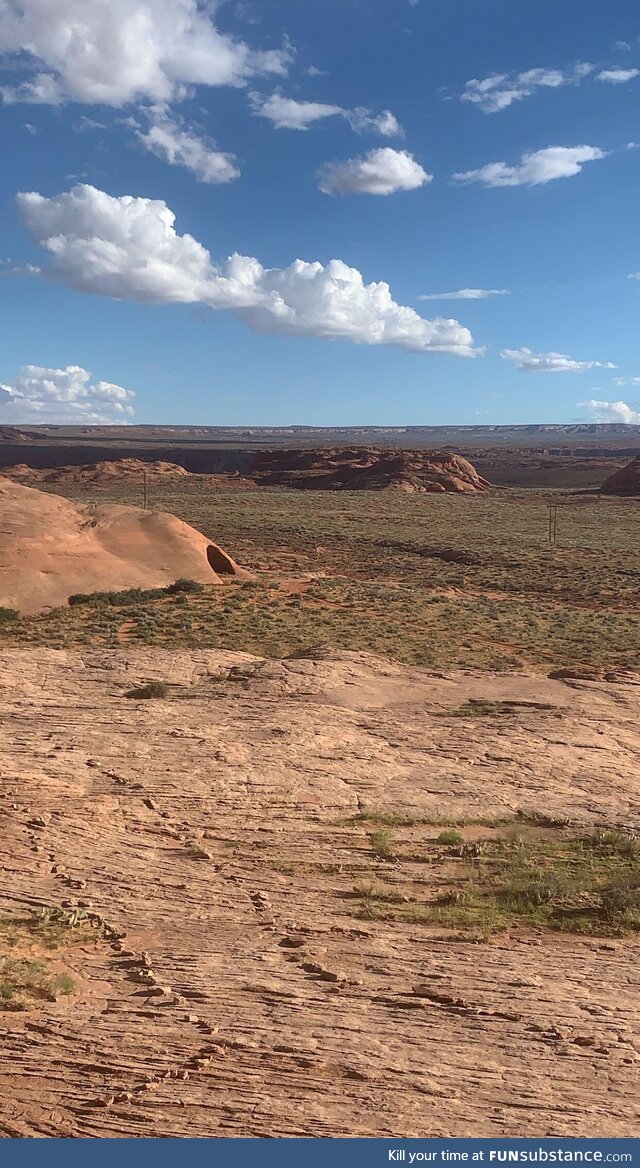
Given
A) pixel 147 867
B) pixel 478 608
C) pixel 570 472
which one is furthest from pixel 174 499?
pixel 570 472

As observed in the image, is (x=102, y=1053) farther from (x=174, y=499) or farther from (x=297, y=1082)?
(x=174, y=499)

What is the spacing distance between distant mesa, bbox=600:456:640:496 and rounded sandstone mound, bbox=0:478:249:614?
69.3m

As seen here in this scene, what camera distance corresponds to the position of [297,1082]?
529 cm

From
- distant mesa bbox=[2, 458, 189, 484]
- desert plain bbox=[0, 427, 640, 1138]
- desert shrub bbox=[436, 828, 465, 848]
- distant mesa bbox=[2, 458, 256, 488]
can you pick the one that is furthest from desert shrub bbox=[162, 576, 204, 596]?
distant mesa bbox=[2, 458, 189, 484]

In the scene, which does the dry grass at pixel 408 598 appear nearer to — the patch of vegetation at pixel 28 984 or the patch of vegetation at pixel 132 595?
the patch of vegetation at pixel 132 595

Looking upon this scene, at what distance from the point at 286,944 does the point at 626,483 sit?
302 feet

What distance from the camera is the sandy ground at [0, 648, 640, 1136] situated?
514cm

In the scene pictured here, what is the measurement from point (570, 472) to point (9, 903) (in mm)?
125728

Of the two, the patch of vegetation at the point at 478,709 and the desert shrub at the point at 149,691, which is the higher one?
the desert shrub at the point at 149,691

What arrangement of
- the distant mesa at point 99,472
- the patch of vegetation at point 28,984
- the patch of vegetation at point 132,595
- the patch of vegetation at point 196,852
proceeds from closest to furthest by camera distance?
the patch of vegetation at point 28,984
the patch of vegetation at point 196,852
the patch of vegetation at point 132,595
the distant mesa at point 99,472

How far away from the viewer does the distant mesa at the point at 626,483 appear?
86981mm

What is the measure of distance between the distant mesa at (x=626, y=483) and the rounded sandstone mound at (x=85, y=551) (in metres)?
69.3

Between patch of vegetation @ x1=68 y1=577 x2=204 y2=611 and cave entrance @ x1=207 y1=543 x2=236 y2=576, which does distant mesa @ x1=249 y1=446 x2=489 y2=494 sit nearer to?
cave entrance @ x1=207 y1=543 x2=236 y2=576

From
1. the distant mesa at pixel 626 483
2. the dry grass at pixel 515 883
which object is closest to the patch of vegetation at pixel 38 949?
the dry grass at pixel 515 883
